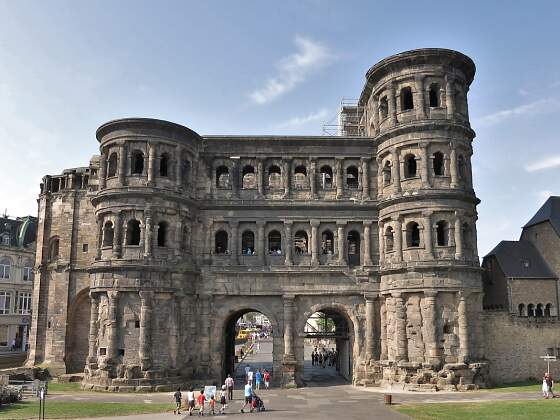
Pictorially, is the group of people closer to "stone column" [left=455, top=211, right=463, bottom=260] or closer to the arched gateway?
the arched gateway

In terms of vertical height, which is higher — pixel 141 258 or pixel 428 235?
pixel 428 235

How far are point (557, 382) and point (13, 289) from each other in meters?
60.1

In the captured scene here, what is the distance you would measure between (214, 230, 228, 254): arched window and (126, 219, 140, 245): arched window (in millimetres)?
5941

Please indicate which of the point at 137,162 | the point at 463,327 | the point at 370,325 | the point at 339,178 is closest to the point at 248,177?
the point at 339,178

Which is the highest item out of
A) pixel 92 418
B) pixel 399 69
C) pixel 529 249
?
pixel 399 69

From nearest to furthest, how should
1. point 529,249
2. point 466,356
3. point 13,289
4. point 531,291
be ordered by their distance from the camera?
point 466,356 < point 531,291 < point 529,249 < point 13,289

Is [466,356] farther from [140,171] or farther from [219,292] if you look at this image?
[140,171]

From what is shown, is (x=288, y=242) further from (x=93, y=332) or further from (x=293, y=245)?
(x=93, y=332)

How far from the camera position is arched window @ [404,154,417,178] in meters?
36.9

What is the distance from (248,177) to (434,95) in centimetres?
1530

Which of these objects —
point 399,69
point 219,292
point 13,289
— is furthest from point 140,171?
point 13,289

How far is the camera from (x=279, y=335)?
3731 cm

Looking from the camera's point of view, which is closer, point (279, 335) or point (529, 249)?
point (279, 335)

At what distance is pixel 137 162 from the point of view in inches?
1492
